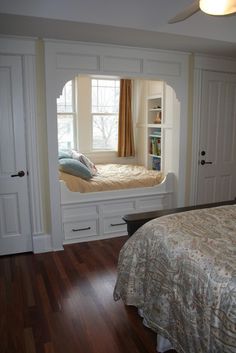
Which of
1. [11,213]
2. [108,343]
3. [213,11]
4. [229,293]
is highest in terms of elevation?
[213,11]

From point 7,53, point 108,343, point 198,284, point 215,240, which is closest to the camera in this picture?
point 198,284

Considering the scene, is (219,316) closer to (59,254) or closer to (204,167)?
(59,254)

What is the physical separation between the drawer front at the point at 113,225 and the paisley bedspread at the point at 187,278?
5.07ft

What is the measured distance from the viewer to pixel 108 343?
1944mm

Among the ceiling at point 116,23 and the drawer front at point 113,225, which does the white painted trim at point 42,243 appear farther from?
the ceiling at point 116,23

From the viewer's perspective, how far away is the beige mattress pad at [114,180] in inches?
140

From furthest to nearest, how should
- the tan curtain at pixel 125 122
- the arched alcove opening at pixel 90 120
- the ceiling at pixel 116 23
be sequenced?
the tan curtain at pixel 125 122, the arched alcove opening at pixel 90 120, the ceiling at pixel 116 23

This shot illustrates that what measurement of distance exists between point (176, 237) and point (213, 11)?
1.34 m

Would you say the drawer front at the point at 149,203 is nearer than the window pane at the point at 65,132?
Yes

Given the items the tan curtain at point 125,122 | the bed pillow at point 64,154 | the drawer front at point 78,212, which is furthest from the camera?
the tan curtain at point 125,122

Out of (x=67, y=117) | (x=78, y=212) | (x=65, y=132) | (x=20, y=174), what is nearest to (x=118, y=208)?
(x=78, y=212)

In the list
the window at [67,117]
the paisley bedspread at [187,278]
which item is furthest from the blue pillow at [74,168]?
the paisley bedspread at [187,278]

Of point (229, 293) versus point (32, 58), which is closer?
point (229, 293)

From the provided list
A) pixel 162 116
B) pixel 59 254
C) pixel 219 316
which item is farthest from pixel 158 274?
pixel 162 116
